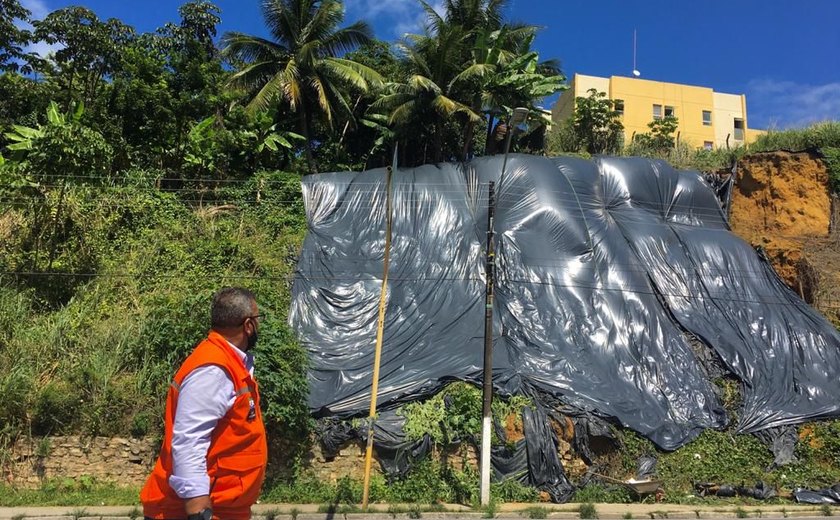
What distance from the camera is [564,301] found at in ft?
42.2

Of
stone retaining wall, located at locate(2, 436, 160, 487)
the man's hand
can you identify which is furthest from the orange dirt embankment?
the man's hand

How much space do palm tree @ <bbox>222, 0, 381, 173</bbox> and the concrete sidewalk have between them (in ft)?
45.8

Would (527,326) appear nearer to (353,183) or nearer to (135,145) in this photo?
(353,183)

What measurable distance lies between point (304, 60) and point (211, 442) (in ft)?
67.6

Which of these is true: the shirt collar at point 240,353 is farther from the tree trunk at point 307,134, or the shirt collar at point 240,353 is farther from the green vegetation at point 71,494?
the tree trunk at point 307,134

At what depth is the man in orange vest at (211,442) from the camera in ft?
6.98

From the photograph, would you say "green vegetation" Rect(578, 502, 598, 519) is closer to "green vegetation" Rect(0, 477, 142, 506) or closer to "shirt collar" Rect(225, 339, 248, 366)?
"green vegetation" Rect(0, 477, 142, 506)

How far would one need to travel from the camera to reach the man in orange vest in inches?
83.7

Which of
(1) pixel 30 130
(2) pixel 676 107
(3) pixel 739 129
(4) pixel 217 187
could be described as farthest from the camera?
(3) pixel 739 129

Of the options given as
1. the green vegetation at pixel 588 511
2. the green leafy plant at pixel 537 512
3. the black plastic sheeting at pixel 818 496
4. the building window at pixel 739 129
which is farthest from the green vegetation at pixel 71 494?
the building window at pixel 739 129

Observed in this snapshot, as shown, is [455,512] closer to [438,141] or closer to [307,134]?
[438,141]

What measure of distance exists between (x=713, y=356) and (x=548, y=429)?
14.9 ft

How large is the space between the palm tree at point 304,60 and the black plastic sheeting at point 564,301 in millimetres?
6599

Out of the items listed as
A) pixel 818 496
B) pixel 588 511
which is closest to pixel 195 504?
pixel 588 511
